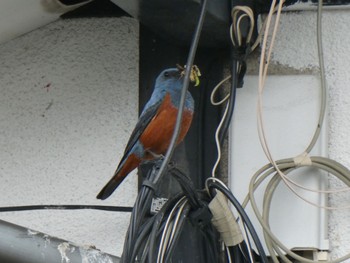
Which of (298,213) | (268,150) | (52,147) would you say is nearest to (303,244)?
(298,213)

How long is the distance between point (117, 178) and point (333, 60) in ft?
2.52

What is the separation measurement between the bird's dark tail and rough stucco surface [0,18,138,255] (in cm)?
8

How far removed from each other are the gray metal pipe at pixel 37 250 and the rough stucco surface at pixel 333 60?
847 mm

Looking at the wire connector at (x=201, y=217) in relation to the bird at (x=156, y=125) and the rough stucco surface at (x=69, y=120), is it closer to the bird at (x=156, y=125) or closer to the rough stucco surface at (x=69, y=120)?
the bird at (x=156, y=125)

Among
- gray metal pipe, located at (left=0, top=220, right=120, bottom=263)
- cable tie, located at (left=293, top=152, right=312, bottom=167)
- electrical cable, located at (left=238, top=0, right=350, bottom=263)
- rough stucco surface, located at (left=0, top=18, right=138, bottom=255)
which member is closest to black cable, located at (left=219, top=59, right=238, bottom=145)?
electrical cable, located at (left=238, top=0, right=350, bottom=263)

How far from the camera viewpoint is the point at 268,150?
304 centimetres

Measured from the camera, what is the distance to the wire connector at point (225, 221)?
292cm

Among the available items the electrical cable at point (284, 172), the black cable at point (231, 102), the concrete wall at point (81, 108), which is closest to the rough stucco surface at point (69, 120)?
the concrete wall at point (81, 108)

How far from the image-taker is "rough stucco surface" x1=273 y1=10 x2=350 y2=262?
10.5 ft

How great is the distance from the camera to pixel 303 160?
10.2 feet

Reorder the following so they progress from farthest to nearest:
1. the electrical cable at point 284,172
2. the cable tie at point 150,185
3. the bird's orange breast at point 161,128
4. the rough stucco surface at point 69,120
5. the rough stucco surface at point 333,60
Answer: the bird's orange breast at point 161,128, the rough stucco surface at point 69,120, the rough stucco surface at point 333,60, the electrical cable at point 284,172, the cable tie at point 150,185

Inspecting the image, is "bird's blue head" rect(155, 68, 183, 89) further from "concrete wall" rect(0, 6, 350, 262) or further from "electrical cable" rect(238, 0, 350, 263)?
"electrical cable" rect(238, 0, 350, 263)

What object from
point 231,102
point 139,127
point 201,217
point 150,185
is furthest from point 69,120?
point 150,185

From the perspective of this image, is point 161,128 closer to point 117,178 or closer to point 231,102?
point 117,178
